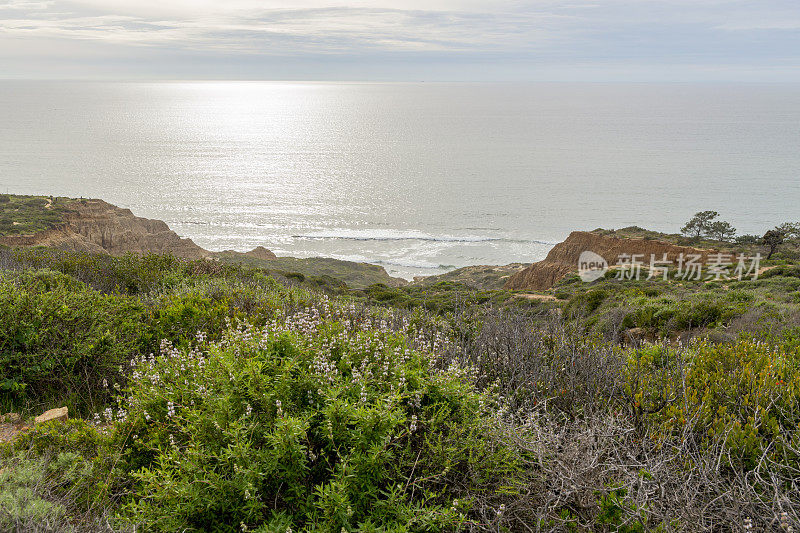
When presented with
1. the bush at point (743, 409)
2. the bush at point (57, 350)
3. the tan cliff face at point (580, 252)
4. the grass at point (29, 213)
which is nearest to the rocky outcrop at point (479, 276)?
the tan cliff face at point (580, 252)

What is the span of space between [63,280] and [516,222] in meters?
61.5

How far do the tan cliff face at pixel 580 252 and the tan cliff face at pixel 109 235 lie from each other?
26.3 metres

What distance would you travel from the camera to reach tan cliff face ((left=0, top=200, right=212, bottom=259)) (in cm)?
3719

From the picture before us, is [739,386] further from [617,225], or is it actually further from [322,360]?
[617,225]

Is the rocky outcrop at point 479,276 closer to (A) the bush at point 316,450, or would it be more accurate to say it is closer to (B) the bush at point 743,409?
(B) the bush at point 743,409

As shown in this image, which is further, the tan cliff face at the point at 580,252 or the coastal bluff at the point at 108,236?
the tan cliff face at the point at 580,252

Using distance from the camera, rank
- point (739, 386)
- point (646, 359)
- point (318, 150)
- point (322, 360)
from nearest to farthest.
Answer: point (322, 360), point (739, 386), point (646, 359), point (318, 150)

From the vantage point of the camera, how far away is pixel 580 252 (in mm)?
39656

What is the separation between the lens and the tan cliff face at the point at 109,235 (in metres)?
37.2

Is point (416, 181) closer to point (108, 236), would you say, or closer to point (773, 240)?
point (108, 236)

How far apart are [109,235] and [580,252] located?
124ft

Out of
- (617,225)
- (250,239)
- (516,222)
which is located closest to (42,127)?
(250,239)

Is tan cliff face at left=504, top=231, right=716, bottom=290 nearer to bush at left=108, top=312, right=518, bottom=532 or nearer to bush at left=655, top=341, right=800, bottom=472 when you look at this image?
bush at left=655, top=341, right=800, bottom=472

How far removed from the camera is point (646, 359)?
530 cm
